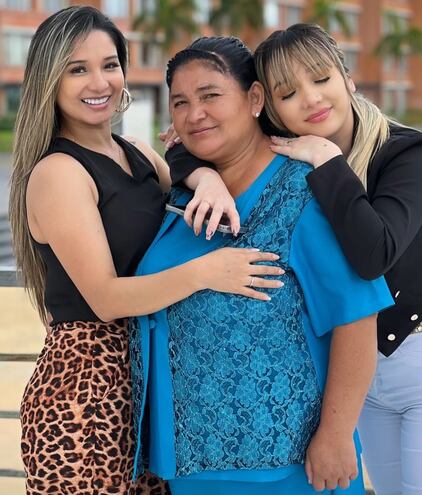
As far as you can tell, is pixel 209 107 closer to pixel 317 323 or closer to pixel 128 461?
pixel 317 323

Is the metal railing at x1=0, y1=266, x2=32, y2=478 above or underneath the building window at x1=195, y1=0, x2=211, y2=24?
underneath

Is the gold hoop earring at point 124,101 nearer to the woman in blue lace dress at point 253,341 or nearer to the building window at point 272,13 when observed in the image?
the woman in blue lace dress at point 253,341

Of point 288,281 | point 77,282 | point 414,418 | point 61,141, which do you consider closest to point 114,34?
point 61,141

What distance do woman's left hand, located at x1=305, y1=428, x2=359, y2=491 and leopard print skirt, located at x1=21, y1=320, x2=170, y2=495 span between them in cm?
48

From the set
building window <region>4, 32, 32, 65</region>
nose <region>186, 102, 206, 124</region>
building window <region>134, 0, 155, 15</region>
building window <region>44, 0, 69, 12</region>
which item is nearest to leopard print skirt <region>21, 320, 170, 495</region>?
nose <region>186, 102, 206, 124</region>

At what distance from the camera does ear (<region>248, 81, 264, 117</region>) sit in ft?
6.76

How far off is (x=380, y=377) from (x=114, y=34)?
1178 millimetres

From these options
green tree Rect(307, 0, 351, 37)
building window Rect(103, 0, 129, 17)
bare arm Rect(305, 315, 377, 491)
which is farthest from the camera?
green tree Rect(307, 0, 351, 37)

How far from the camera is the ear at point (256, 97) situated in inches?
81.1

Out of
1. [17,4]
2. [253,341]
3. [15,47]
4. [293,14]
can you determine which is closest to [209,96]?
[253,341]

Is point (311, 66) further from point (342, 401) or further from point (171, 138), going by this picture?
point (342, 401)

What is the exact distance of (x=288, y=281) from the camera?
1921 millimetres

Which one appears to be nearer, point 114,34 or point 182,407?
point 182,407

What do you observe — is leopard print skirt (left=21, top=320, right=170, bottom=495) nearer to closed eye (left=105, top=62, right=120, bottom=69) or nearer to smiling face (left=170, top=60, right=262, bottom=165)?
smiling face (left=170, top=60, right=262, bottom=165)
